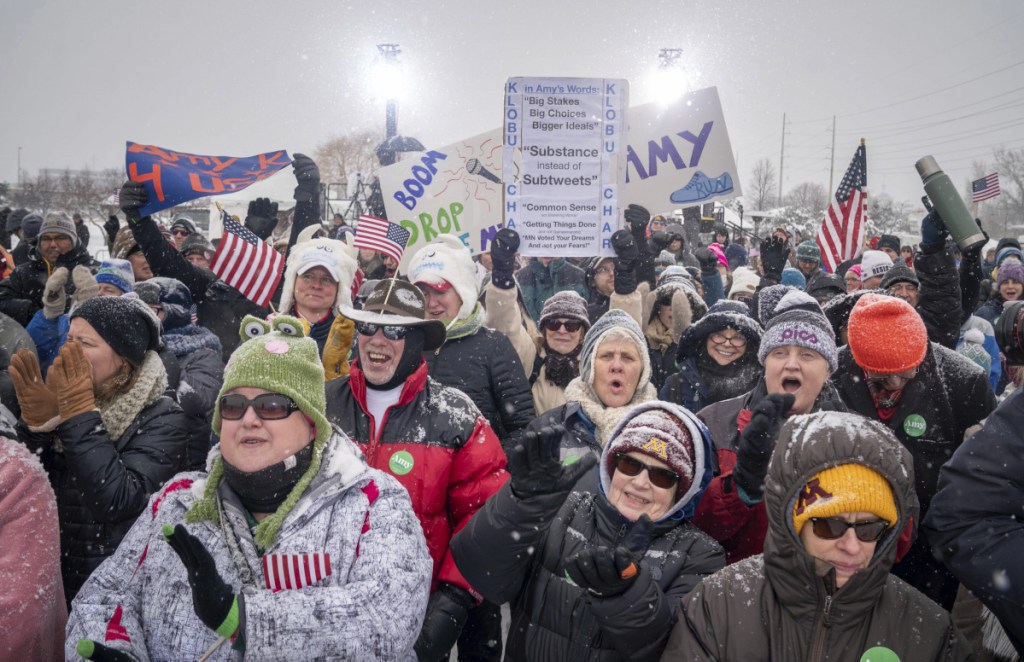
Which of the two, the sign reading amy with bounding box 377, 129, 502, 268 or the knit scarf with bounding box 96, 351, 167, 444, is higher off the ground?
the sign reading amy with bounding box 377, 129, 502, 268

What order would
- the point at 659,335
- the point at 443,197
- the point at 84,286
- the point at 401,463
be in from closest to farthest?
the point at 401,463 → the point at 84,286 → the point at 659,335 → the point at 443,197

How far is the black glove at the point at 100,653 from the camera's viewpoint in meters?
1.89

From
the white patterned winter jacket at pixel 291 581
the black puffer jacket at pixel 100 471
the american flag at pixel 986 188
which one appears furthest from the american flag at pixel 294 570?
the american flag at pixel 986 188

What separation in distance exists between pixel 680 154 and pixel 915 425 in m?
3.44

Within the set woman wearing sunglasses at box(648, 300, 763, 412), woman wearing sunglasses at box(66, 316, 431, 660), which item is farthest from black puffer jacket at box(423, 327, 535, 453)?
woman wearing sunglasses at box(66, 316, 431, 660)

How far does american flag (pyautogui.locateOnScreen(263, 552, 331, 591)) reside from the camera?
6.93 feet

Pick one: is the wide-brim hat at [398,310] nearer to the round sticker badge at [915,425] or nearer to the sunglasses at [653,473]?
the sunglasses at [653,473]

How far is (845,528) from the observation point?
209cm

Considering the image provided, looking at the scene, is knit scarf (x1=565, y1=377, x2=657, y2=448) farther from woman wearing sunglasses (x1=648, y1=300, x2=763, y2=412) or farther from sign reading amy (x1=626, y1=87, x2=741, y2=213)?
sign reading amy (x1=626, y1=87, x2=741, y2=213)

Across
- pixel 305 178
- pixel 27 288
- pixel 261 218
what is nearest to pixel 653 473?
pixel 305 178

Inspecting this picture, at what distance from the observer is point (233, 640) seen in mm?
1904

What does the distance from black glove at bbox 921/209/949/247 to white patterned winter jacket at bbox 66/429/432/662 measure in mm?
3155

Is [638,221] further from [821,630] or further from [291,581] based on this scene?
[291,581]

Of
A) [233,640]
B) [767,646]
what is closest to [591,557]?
[767,646]
